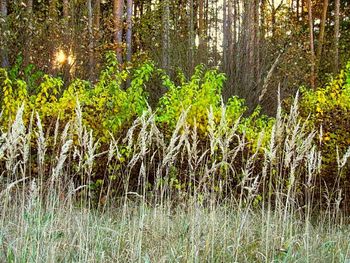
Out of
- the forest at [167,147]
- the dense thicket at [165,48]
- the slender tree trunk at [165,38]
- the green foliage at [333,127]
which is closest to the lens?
the forest at [167,147]

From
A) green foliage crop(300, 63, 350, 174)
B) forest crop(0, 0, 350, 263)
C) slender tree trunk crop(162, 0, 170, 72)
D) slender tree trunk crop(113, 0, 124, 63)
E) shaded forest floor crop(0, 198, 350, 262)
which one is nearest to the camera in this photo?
shaded forest floor crop(0, 198, 350, 262)

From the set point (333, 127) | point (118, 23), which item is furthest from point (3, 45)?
point (333, 127)

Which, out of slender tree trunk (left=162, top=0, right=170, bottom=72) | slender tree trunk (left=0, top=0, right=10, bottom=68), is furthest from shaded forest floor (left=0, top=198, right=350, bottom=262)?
slender tree trunk (left=162, top=0, right=170, bottom=72)

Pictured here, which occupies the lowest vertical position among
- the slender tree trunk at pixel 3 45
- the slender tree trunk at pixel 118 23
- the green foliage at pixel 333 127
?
the green foliage at pixel 333 127

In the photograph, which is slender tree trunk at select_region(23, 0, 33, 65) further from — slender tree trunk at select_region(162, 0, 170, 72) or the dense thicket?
slender tree trunk at select_region(162, 0, 170, 72)

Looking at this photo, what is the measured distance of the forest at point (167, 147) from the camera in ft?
10.8

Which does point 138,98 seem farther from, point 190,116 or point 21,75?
point 21,75

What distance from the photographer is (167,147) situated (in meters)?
4.19

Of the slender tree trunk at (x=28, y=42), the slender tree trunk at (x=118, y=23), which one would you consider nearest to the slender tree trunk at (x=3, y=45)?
the slender tree trunk at (x=28, y=42)

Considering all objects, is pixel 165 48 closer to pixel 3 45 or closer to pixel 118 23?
pixel 118 23

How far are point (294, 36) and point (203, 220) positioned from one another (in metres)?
12.7

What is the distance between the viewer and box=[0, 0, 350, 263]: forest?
3279 mm

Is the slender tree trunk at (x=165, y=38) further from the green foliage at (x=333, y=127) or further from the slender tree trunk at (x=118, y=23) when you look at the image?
the green foliage at (x=333, y=127)

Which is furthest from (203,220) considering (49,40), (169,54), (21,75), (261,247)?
(169,54)
